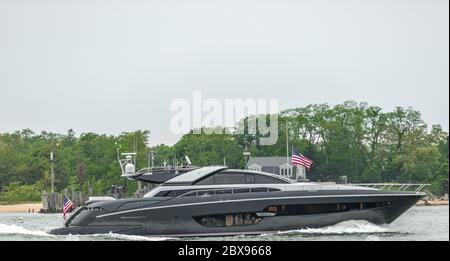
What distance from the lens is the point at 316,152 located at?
308 ft

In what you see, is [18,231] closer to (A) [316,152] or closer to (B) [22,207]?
(B) [22,207]

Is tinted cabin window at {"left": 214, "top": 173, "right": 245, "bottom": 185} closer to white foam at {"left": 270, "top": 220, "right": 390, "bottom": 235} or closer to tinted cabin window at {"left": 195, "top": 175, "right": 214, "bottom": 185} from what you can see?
tinted cabin window at {"left": 195, "top": 175, "right": 214, "bottom": 185}

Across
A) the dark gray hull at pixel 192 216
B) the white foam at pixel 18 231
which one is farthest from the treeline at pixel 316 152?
the dark gray hull at pixel 192 216

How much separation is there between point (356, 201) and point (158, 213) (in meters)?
7.45

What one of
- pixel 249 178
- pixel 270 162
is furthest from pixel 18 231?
pixel 270 162

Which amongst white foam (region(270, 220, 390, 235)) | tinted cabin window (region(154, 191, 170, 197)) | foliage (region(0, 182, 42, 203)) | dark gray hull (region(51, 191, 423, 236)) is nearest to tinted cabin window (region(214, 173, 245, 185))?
dark gray hull (region(51, 191, 423, 236))

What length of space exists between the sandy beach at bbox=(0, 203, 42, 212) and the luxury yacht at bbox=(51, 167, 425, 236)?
5098 cm

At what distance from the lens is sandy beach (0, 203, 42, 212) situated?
285 feet

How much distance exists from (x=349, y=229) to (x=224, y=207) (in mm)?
4801

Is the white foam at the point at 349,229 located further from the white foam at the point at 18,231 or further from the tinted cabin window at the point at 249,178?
the white foam at the point at 18,231

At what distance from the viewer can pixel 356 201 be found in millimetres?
37062

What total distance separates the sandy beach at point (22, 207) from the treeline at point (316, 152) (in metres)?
3.74
